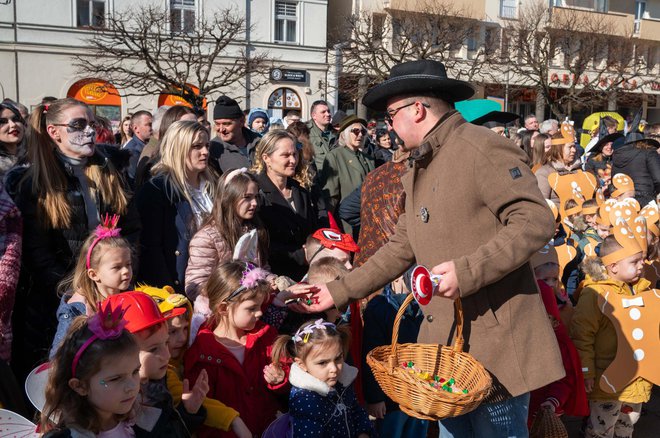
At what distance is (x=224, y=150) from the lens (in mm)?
6688

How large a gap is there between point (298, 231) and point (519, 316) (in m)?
2.67

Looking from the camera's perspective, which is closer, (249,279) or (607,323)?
(249,279)

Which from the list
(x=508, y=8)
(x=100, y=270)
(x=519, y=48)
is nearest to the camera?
(x=100, y=270)

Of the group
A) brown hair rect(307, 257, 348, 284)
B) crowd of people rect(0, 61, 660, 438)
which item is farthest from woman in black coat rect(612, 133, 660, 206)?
brown hair rect(307, 257, 348, 284)

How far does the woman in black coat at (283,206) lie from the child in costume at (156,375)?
188cm

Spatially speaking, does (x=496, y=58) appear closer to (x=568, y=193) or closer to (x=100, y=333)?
(x=568, y=193)

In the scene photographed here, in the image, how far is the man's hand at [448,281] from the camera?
2.58 metres

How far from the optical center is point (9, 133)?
528 cm

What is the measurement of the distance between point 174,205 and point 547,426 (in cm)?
275

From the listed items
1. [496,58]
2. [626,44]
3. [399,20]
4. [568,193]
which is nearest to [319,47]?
Answer: [399,20]

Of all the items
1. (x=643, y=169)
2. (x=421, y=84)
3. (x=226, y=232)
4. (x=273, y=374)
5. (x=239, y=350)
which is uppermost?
(x=421, y=84)

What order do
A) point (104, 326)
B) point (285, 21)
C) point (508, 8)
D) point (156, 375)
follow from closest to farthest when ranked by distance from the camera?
point (104, 326)
point (156, 375)
point (285, 21)
point (508, 8)

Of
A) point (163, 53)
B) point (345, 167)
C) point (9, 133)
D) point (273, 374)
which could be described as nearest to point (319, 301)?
point (273, 374)

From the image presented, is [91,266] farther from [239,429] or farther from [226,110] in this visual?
[226,110]
